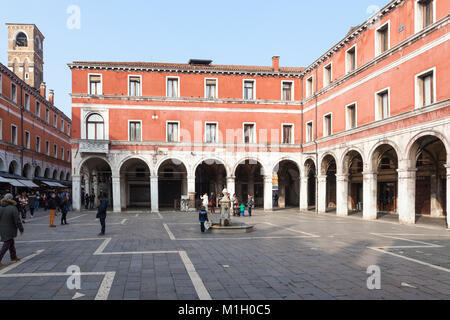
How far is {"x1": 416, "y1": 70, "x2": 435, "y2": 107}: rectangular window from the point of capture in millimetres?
17062

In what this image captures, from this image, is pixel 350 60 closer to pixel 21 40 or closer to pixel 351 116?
pixel 351 116

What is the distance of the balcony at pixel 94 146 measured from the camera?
87.9ft

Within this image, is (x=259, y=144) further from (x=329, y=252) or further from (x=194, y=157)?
(x=329, y=252)

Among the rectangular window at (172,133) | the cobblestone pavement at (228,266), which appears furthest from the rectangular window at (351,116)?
the rectangular window at (172,133)

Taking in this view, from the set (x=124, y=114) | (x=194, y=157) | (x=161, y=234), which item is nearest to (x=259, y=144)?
(x=194, y=157)

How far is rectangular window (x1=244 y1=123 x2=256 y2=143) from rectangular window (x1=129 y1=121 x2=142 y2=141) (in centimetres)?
856

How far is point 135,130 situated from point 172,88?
15.0 ft

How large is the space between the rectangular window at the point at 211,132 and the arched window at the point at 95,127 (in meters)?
8.23

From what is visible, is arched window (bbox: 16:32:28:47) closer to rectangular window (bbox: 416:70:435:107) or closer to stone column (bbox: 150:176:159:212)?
stone column (bbox: 150:176:159:212)

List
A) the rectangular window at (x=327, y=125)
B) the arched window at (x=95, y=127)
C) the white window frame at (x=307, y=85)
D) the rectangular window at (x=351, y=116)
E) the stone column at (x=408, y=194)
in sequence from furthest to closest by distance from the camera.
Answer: the white window frame at (x=307, y=85), the arched window at (x=95, y=127), the rectangular window at (x=327, y=125), the rectangular window at (x=351, y=116), the stone column at (x=408, y=194)

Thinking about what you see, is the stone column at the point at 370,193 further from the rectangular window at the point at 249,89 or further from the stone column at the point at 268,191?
the rectangular window at the point at 249,89

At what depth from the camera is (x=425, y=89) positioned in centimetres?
1747

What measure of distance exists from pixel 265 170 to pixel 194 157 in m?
6.04
